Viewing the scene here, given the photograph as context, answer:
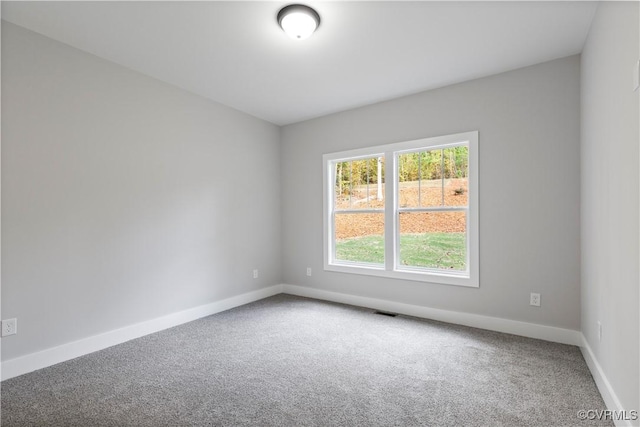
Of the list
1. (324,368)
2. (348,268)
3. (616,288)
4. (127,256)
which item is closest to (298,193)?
(348,268)

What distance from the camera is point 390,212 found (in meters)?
3.95

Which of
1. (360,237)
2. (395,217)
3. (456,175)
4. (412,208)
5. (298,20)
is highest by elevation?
(298,20)

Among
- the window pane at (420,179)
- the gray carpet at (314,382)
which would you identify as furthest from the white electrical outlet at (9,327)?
the window pane at (420,179)

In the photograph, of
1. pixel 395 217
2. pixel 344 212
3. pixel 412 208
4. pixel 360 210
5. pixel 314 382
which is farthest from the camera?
pixel 344 212

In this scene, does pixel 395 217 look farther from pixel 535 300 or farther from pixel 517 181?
A: pixel 535 300

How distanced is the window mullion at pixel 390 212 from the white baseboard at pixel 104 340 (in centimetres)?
198

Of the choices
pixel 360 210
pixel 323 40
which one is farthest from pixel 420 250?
pixel 323 40

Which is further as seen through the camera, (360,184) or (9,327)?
(360,184)

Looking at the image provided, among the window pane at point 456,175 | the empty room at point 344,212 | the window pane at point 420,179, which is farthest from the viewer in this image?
the window pane at point 420,179

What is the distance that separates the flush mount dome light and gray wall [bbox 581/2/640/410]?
177cm

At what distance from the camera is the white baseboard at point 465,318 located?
2873mm

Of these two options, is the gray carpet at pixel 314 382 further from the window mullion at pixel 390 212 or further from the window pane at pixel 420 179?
the window pane at pixel 420 179

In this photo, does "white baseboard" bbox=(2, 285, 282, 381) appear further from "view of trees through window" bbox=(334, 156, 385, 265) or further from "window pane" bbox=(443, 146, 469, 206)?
"window pane" bbox=(443, 146, 469, 206)

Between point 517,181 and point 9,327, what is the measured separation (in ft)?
14.4
